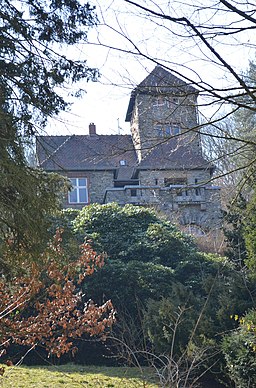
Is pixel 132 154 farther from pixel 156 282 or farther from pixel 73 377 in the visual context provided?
pixel 156 282

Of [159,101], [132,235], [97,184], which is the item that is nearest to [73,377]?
[132,235]

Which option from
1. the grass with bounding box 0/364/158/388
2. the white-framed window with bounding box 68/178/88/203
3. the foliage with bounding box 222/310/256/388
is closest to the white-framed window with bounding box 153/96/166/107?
the foliage with bounding box 222/310/256/388

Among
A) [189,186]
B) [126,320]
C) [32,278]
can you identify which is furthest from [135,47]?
[126,320]

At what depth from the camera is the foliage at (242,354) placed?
845cm

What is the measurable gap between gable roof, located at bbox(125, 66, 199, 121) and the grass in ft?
16.4

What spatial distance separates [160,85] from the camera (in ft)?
17.0

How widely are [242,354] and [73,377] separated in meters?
3.07

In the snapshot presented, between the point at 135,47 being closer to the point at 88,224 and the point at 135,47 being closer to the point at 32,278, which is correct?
the point at 32,278

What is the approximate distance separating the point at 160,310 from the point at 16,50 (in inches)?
222

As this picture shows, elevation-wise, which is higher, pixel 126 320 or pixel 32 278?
pixel 32 278

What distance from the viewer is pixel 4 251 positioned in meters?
6.18

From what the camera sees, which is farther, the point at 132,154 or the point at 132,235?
the point at 132,235

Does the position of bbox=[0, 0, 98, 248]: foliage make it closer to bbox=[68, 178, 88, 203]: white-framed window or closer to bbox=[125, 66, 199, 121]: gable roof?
bbox=[125, 66, 199, 121]: gable roof

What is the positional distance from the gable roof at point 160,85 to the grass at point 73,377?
197 inches
